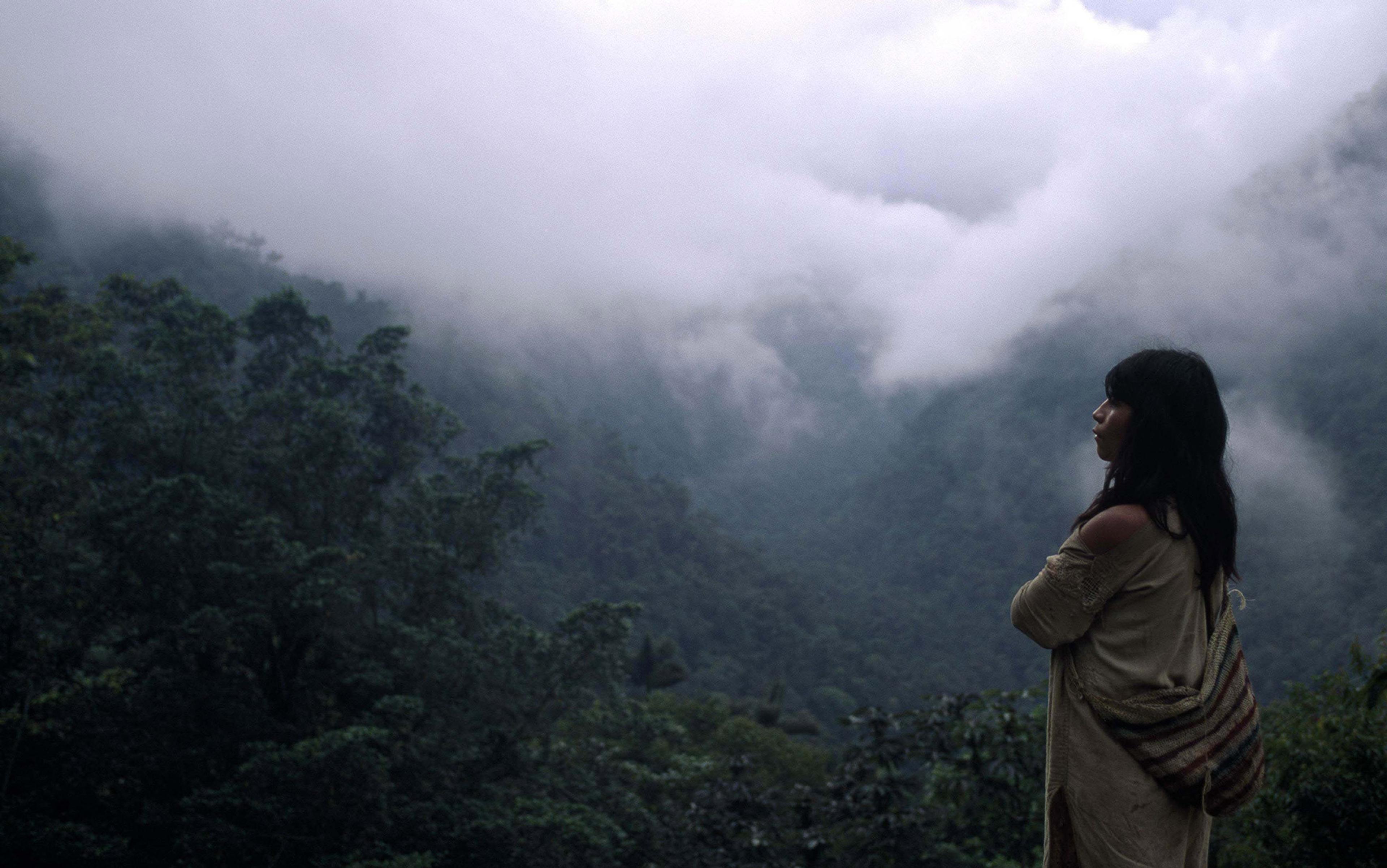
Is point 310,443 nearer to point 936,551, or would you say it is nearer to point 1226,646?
point 1226,646

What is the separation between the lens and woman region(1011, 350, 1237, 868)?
1.62 meters

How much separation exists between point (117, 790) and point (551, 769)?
4.49 meters

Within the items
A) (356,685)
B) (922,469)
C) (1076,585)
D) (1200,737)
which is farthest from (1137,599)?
(922,469)

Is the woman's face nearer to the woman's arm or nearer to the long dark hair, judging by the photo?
the long dark hair

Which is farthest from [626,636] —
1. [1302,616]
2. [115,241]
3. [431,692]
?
[115,241]

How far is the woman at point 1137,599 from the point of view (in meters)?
1.62

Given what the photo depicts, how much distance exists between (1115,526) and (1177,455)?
0.20 metres

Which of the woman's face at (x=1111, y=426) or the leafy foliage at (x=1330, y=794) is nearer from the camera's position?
the woman's face at (x=1111, y=426)

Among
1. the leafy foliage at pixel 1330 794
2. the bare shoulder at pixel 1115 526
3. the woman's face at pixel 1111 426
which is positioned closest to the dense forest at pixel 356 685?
the leafy foliage at pixel 1330 794

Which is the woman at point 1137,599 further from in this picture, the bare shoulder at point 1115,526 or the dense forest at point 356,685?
the dense forest at point 356,685

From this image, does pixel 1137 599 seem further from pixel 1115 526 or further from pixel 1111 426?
pixel 1111 426

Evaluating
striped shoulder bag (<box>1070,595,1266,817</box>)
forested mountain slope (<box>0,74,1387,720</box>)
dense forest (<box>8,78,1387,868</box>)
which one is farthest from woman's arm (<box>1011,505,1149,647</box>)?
forested mountain slope (<box>0,74,1387,720</box>)

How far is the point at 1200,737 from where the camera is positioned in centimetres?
158

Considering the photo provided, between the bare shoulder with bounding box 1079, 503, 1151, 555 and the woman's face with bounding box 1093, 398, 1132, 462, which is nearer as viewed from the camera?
the bare shoulder with bounding box 1079, 503, 1151, 555
